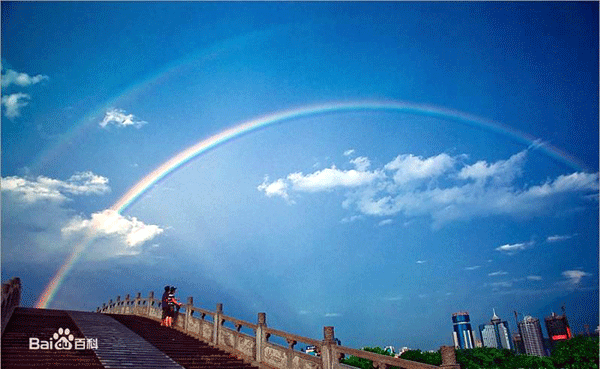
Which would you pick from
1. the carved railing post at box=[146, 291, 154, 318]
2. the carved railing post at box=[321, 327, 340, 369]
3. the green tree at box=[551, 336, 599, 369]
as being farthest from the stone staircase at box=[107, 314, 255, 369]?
the green tree at box=[551, 336, 599, 369]

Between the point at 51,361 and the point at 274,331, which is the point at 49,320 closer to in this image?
the point at 51,361

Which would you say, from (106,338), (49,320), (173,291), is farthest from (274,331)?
(49,320)

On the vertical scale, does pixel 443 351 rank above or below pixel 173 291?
below

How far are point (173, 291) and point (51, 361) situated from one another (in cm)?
986

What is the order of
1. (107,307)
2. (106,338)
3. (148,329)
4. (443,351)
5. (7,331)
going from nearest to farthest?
1. (443,351)
2. (7,331)
3. (106,338)
4. (148,329)
5. (107,307)

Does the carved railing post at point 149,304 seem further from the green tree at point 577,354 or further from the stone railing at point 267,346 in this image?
the green tree at point 577,354

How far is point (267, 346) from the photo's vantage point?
1388 centimetres

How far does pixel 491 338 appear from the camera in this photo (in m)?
193

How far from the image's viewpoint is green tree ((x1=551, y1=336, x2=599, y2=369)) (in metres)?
16.5

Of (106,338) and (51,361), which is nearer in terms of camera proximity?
(51,361)

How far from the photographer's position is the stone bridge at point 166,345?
10977 mm

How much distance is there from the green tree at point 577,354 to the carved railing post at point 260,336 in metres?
12.6

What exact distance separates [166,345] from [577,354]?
638 inches

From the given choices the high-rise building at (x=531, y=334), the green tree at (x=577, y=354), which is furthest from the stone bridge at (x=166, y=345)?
the high-rise building at (x=531, y=334)
